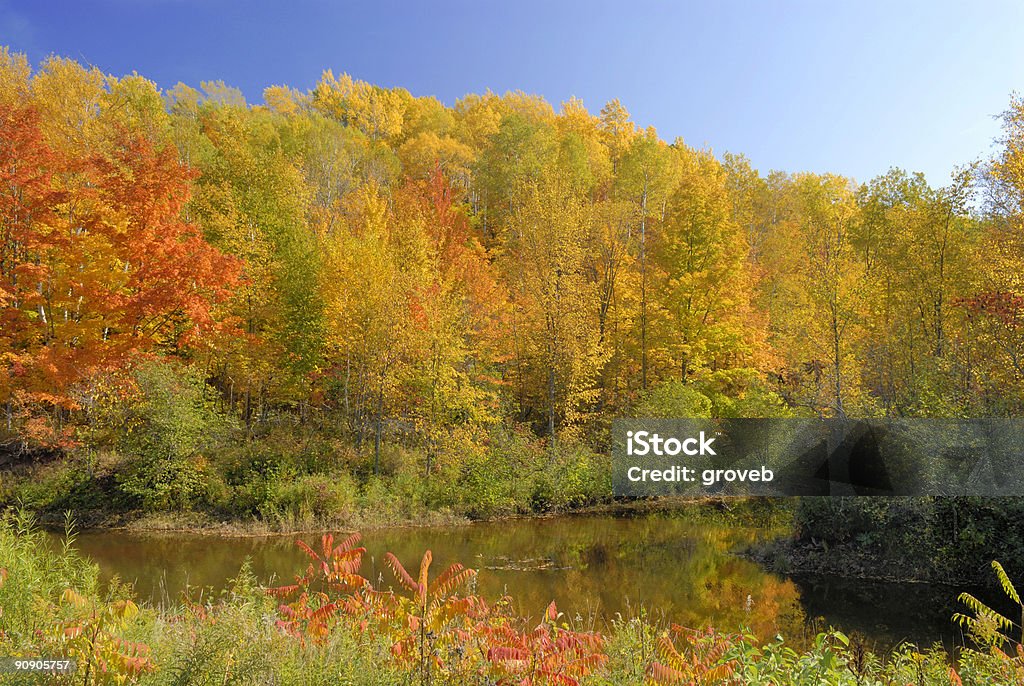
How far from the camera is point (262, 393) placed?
77.7 feet

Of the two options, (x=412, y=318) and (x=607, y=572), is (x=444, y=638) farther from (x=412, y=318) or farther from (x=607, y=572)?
(x=412, y=318)

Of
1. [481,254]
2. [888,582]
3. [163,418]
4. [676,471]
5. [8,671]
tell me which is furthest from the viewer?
[481,254]

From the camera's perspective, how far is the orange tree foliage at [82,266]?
18.9 m

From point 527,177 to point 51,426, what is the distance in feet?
75.5

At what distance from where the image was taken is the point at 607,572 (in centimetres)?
1369

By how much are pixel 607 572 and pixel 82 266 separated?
17.9 m

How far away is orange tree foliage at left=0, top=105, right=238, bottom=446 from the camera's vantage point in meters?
18.9

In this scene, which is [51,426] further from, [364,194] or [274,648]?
[274,648]

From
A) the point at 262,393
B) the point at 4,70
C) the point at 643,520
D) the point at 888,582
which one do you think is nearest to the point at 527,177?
the point at 262,393

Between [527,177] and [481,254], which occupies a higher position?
[527,177]

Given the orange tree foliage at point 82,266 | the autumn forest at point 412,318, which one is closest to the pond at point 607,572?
the autumn forest at point 412,318

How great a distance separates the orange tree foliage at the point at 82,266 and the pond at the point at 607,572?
5.56 m

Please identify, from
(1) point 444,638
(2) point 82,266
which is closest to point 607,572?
(1) point 444,638

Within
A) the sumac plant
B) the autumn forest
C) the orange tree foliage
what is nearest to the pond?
the autumn forest
